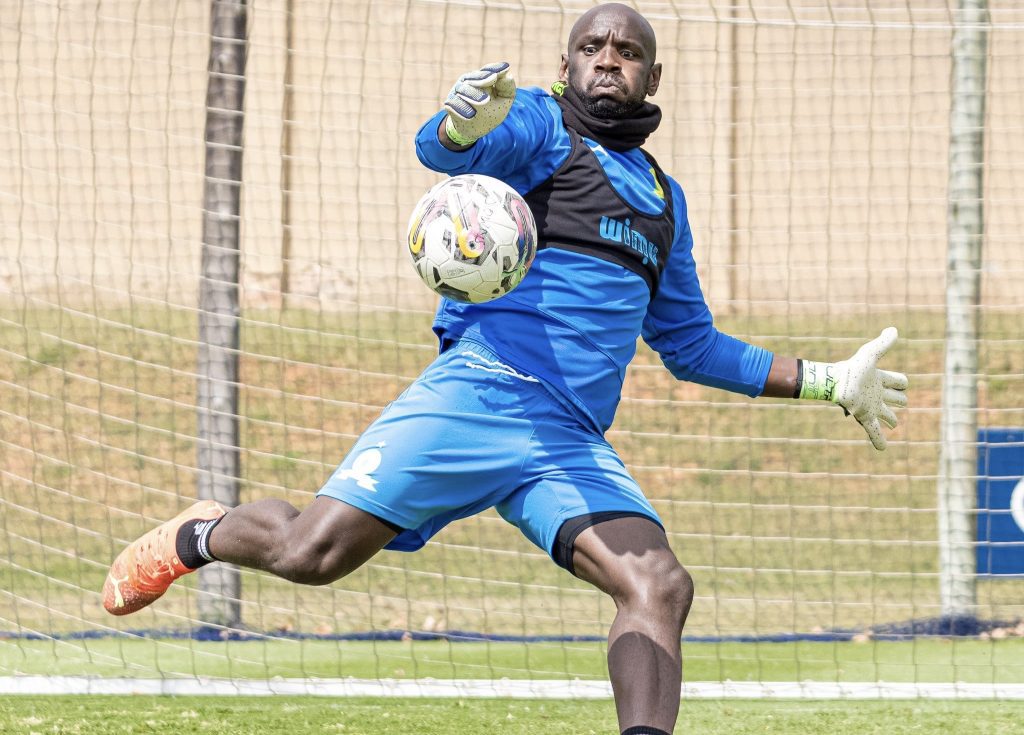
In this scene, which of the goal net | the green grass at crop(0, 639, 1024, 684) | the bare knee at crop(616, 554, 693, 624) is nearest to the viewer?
the bare knee at crop(616, 554, 693, 624)

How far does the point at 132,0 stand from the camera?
8797 mm

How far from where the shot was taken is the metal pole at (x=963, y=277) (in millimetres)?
6242

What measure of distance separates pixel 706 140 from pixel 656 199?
5.55 metres

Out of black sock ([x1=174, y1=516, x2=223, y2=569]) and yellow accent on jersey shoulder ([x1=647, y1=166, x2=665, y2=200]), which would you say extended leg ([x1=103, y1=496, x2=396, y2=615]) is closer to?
black sock ([x1=174, y1=516, x2=223, y2=569])

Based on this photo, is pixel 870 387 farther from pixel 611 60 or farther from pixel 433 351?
pixel 433 351

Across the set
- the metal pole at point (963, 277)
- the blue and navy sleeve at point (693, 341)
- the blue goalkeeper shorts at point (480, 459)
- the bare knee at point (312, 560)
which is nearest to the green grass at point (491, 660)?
the metal pole at point (963, 277)

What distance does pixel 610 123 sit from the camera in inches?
145

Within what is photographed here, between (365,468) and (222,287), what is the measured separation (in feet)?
8.91

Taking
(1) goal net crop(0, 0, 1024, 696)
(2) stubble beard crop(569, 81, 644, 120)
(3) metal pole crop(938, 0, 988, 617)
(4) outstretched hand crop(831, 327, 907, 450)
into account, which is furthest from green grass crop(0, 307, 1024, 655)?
(2) stubble beard crop(569, 81, 644, 120)

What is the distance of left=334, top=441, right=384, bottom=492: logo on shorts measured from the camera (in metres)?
3.40

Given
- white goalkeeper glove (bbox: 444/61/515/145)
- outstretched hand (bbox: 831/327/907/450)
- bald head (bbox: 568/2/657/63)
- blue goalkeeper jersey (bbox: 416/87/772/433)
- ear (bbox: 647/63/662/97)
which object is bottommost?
outstretched hand (bbox: 831/327/907/450)

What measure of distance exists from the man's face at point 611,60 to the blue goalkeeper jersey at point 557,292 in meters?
0.11

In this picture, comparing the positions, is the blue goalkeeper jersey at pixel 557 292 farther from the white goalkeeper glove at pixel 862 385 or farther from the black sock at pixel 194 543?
the black sock at pixel 194 543

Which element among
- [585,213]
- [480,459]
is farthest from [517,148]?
[480,459]
